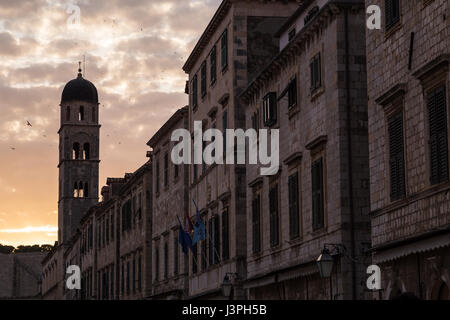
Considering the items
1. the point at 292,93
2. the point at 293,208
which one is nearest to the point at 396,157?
the point at 293,208

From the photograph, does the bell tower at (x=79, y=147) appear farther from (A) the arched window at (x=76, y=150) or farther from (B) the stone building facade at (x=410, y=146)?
(B) the stone building facade at (x=410, y=146)

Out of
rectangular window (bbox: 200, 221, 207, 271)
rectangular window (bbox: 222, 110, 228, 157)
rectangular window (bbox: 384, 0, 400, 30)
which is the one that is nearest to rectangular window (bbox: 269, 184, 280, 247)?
rectangular window (bbox: 222, 110, 228, 157)

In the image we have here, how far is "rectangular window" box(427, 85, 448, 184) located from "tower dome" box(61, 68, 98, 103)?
101 meters

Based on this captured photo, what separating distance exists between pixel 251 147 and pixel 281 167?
13.3ft

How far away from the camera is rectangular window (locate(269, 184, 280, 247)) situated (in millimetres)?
33000

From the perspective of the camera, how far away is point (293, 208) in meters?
31.1

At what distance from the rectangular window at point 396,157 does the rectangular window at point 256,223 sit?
39.8 feet

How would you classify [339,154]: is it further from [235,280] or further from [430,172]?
[235,280]

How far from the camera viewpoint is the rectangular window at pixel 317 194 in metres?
28.4

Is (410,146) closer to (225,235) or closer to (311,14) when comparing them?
(311,14)

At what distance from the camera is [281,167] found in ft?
107

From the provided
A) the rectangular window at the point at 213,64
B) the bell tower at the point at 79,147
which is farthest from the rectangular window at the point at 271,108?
the bell tower at the point at 79,147

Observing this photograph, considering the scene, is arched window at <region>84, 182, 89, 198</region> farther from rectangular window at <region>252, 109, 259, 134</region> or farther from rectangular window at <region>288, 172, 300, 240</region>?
rectangular window at <region>288, 172, 300, 240</region>

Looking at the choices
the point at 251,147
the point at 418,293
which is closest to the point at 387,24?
the point at 418,293
